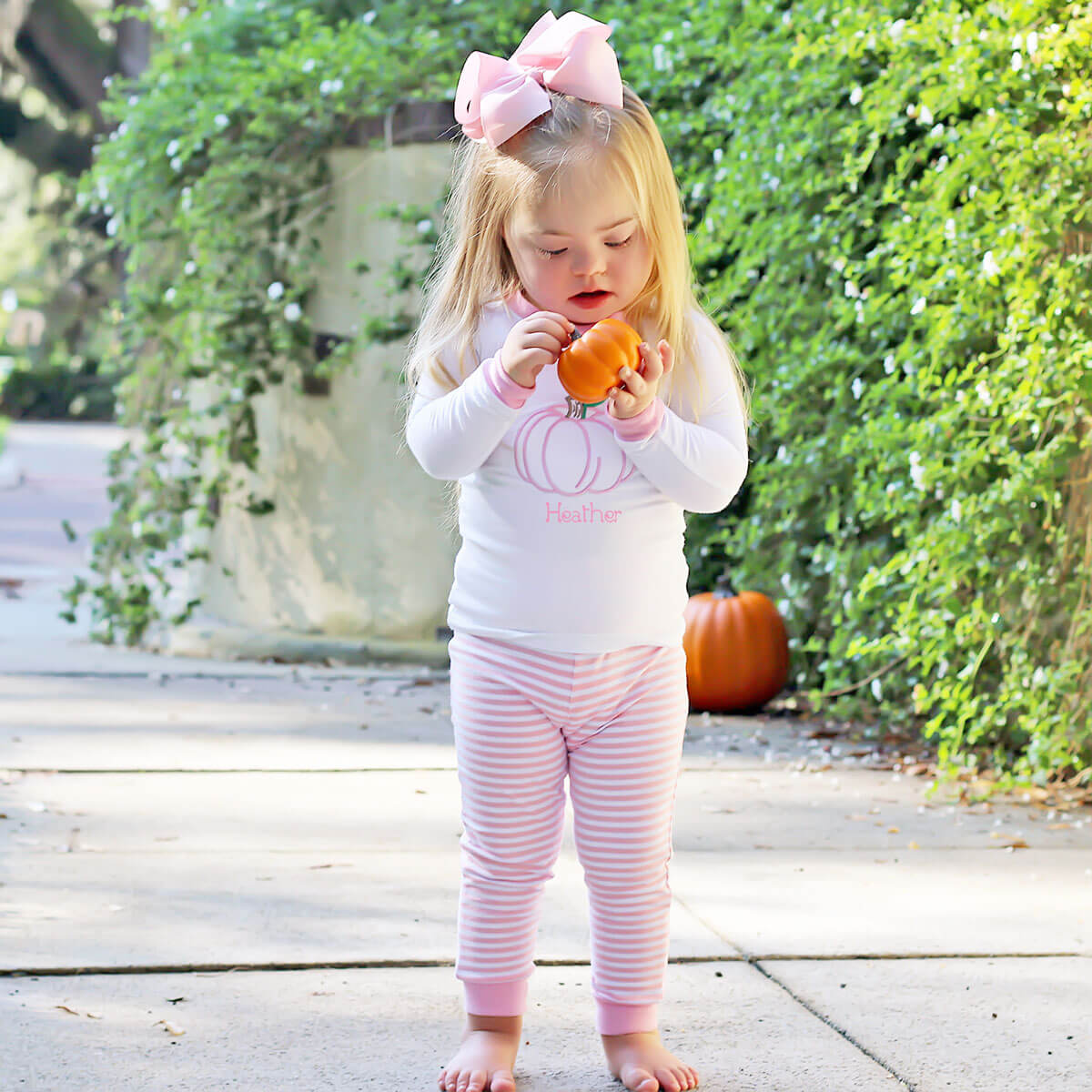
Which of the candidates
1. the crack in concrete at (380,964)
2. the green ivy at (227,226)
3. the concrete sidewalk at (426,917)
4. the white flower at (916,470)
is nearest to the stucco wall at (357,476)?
the green ivy at (227,226)

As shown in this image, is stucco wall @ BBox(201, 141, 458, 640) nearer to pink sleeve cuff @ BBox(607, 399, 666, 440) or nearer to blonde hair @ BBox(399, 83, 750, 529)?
blonde hair @ BBox(399, 83, 750, 529)

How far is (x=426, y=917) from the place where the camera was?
2900mm

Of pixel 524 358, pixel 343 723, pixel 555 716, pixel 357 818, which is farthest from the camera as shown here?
pixel 343 723

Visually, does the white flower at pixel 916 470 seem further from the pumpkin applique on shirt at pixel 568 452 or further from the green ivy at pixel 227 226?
the green ivy at pixel 227 226

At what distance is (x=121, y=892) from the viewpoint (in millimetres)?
3004

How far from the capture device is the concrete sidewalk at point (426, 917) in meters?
2.26

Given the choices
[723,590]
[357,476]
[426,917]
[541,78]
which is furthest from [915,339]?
[541,78]

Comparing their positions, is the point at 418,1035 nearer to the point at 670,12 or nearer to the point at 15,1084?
the point at 15,1084

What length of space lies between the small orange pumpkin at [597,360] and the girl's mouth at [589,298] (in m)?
0.13

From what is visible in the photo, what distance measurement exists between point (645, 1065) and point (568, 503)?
2.60ft

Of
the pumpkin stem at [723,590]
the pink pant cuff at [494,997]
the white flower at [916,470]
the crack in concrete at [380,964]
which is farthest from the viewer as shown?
the pumpkin stem at [723,590]

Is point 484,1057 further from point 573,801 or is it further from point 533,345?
point 533,345

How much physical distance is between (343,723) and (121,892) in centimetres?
186

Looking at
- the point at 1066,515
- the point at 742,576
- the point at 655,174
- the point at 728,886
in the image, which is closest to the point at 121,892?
the point at 728,886
